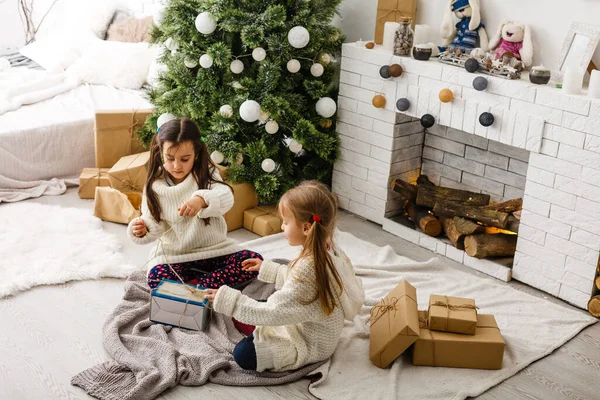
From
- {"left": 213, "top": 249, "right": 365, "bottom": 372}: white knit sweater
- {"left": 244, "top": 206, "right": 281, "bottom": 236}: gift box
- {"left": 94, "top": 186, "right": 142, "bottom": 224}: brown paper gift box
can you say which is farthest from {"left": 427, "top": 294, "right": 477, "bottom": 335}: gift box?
{"left": 94, "top": 186, "right": 142, "bottom": 224}: brown paper gift box

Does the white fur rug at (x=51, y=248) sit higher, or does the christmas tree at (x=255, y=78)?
the christmas tree at (x=255, y=78)

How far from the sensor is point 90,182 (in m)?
3.80

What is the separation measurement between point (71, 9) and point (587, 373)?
13.8ft

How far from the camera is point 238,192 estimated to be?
3.52 meters

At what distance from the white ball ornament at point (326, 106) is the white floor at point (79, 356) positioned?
1271 mm

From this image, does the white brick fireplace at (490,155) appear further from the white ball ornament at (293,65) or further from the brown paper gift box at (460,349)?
the brown paper gift box at (460,349)

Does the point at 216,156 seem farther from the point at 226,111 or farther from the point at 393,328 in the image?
the point at 393,328

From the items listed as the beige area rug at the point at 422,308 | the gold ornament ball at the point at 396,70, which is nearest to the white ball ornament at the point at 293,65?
the gold ornament ball at the point at 396,70

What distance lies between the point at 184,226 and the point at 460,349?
113cm

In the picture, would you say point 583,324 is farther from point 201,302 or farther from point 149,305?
point 149,305

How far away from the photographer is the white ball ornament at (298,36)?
3361mm

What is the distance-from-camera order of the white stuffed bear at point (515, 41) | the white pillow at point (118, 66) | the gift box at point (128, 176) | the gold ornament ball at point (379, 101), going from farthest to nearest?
the white pillow at point (118, 66), the gift box at point (128, 176), the gold ornament ball at point (379, 101), the white stuffed bear at point (515, 41)

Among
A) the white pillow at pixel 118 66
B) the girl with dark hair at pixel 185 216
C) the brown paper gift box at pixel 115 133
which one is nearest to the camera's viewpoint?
the girl with dark hair at pixel 185 216

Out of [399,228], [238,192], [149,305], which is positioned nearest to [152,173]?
[149,305]
